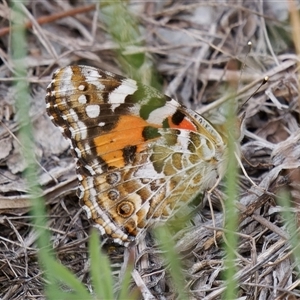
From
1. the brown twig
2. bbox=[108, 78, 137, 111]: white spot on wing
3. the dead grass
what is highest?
bbox=[108, 78, 137, 111]: white spot on wing

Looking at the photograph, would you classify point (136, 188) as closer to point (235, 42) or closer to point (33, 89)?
point (33, 89)

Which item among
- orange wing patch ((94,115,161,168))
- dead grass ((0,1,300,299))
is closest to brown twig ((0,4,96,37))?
dead grass ((0,1,300,299))

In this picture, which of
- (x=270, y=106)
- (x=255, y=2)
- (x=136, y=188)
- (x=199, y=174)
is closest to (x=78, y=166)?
(x=136, y=188)

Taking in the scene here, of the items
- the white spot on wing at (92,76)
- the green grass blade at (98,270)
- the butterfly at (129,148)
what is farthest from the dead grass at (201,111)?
the green grass blade at (98,270)

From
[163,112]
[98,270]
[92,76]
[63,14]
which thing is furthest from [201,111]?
[98,270]

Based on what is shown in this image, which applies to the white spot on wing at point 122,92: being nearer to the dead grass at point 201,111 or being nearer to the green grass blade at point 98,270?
the dead grass at point 201,111

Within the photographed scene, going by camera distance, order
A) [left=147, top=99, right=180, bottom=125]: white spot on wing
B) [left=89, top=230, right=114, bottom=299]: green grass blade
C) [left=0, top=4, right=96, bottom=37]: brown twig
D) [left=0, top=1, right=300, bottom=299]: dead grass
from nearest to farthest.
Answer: [left=89, top=230, right=114, bottom=299]: green grass blade → [left=0, top=1, right=300, bottom=299]: dead grass → [left=147, top=99, right=180, bottom=125]: white spot on wing → [left=0, top=4, right=96, bottom=37]: brown twig

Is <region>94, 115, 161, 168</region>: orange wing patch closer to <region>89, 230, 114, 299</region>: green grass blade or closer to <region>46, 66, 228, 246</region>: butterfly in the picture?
<region>46, 66, 228, 246</region>: butterfly
